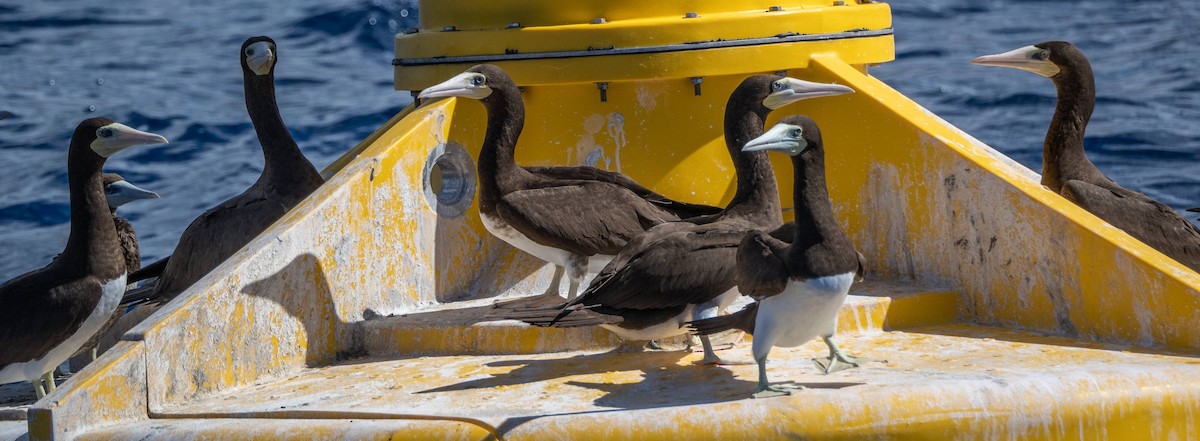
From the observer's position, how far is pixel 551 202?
7039 millimetres

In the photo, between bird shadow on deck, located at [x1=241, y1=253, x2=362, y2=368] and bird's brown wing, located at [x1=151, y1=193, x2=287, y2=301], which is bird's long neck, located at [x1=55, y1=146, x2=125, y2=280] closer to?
bird's brown wing, located at [x1=151, y1=193, x2=287, y2=301]

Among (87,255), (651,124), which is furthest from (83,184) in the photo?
(651,124)

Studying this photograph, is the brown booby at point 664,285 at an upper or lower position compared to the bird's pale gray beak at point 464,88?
lower

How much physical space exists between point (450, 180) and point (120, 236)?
6.26 ft

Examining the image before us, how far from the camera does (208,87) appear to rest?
2125cm

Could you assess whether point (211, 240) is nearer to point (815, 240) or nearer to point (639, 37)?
point (639, 37)

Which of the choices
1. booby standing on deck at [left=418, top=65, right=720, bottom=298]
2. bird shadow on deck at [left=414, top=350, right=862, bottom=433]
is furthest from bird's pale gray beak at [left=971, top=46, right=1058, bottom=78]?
bird shadow on deck at [left=414, top=350, right=862, bottom=433]

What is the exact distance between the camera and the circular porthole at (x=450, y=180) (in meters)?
7.72

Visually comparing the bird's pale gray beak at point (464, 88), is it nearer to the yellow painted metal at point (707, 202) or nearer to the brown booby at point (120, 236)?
the yellow painted metal at point (707, 202)

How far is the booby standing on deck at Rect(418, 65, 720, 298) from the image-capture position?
700 centimetres

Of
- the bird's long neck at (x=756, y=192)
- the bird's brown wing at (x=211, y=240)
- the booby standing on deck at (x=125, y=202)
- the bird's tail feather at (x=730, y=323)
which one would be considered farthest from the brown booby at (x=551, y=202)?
the booby standing on deck at (x=125, y=202)

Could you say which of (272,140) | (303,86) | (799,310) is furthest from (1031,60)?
(303,86)

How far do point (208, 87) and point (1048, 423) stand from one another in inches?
693

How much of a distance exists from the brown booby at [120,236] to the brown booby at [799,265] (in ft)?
10.9
